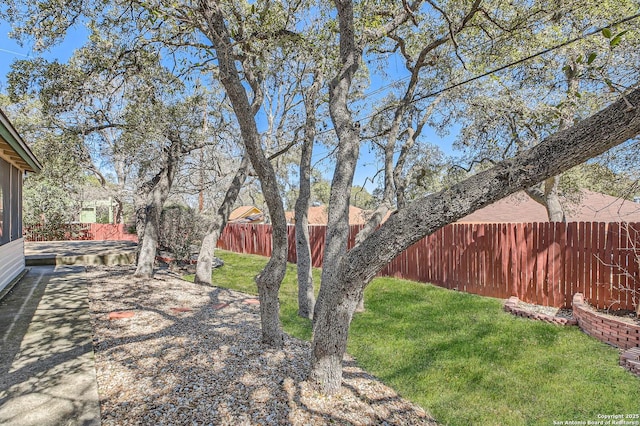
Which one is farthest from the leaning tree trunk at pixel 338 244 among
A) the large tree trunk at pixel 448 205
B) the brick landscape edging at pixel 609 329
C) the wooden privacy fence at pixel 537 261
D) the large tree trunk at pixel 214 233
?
→ the large tree trunk at pixel 214 233

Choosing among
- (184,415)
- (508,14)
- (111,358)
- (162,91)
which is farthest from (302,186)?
(508,14)

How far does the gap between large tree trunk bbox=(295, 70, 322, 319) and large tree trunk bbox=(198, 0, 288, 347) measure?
6.06 ft

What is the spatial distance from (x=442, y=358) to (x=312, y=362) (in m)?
1.92

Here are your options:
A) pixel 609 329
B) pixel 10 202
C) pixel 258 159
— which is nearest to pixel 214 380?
pixel 258 159

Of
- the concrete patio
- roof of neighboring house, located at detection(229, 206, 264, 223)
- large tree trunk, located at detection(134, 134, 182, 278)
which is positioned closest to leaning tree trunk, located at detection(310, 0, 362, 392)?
the concrete patio

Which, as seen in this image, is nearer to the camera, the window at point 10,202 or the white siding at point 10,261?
the white siding at point 10,261

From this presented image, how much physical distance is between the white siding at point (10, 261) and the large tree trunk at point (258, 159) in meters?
4.81

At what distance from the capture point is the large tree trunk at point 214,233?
839cm

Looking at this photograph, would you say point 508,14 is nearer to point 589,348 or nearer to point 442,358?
point 589,348

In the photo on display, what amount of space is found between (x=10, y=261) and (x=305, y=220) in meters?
5.48

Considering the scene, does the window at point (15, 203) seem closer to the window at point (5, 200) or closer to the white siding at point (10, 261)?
the white siding at point (10, 261)

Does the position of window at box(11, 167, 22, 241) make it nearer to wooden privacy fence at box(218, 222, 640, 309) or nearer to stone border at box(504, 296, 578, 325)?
wooden privacy fence at box(218, 222, 640, 309)

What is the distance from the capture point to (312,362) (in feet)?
10.7

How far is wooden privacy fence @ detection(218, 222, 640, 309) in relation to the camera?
17.5 ft
